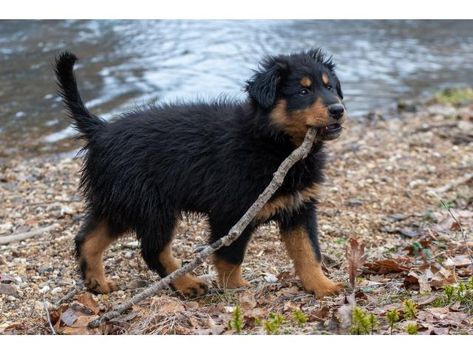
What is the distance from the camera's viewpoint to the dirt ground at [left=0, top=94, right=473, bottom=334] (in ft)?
13.1

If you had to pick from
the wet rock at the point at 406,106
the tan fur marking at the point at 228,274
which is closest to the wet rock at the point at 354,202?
the tan fur marking at the point at 228,274

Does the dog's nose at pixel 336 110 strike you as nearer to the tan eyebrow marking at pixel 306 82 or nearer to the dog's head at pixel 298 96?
the dog's head at pixel 298 96

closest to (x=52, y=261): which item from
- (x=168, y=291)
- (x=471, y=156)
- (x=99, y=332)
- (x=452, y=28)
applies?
(x=168, y=291)

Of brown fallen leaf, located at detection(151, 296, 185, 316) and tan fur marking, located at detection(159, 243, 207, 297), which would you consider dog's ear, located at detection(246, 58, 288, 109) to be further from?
brown fallen leaf, located at detection(151, 296, 185, 316)

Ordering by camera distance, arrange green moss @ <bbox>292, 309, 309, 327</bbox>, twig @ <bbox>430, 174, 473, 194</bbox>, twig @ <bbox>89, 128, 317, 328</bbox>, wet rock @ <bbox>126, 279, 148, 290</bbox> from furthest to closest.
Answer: twig @ <bbox>430, 174, 473, 194</bbox>
wet rock @ <bbox>126, 279, 148, 290</bbox>
twig @ <bbox>89, 128, 317, 328</bbox>
green moss @ <bbox>292, 309, 309, 327</bbox>

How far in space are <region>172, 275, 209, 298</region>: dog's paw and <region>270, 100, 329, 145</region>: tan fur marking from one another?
1086 mm

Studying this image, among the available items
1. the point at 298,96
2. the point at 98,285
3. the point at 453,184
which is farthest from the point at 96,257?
the point at 453,184

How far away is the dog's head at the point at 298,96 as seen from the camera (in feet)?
14.5

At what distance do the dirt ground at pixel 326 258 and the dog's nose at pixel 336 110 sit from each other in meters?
1.00

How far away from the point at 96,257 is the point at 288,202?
132cm

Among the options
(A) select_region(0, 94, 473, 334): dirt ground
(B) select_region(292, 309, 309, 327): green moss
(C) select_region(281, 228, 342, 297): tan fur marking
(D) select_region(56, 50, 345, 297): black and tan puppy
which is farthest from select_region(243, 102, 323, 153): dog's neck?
(B) select_region(292, 309, 309, 327): green moss

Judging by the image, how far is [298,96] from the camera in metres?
4.56

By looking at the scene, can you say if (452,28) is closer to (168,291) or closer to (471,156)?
(471,156)

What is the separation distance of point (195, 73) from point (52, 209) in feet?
15.3
